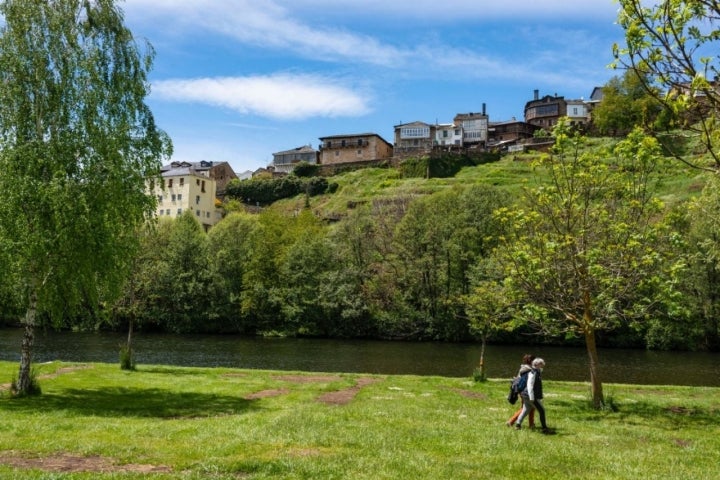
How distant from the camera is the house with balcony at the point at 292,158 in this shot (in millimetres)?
172788

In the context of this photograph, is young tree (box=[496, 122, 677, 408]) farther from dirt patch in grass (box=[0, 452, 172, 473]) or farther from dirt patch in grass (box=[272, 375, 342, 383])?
dirt patch in grass (box=[0, 452, 172, 473])

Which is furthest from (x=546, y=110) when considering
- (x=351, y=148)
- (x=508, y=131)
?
(x=351, y=148)

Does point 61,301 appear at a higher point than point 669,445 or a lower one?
higher

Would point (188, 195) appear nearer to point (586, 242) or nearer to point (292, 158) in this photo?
point (292, 158)

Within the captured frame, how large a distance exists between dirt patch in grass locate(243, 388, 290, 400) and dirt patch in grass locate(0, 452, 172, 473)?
39.7 ft

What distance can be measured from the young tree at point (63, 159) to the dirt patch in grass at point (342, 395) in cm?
948

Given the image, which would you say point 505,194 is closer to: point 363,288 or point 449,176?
point 363,288

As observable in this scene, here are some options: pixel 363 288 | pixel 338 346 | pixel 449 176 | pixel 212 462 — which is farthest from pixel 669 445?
pixel 449 176

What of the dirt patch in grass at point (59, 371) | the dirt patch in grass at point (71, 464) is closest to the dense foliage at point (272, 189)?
the dirt patch in grass at point (59, 371)

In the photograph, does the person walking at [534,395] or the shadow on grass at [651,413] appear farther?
the shadow on grass at [651,413]

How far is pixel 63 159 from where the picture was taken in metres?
21.2

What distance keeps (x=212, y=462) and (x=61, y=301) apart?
569 inches

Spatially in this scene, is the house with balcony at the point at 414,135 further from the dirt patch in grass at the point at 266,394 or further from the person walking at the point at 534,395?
the person walking at the point at 534,395

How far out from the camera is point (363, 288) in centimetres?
7644
